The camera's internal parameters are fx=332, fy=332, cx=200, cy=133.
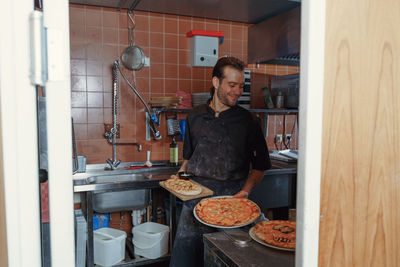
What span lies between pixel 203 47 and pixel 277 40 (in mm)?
990

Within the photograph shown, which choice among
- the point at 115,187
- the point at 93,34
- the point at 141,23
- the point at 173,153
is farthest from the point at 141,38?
the point at 115,187

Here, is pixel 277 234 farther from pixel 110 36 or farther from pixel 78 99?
pixel 110 36

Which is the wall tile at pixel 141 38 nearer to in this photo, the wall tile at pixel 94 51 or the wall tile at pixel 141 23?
the wall tile at pixel 141 23

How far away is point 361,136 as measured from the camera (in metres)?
0.81

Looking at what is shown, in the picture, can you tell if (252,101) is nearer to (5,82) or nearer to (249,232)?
(249,232)

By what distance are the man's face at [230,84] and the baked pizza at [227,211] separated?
790 millimetres

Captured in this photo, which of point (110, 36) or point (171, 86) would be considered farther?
point (171, 86)

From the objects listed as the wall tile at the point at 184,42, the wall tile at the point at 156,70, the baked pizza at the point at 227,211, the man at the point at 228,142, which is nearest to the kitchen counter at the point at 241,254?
the baked pizza at the point at 227,211

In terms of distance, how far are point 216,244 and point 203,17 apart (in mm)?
2815

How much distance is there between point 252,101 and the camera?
13.1 ft

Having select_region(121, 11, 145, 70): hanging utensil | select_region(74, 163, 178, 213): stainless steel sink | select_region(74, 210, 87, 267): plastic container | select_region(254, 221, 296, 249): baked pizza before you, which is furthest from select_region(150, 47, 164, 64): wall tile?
select_region(254, 221, 296, 249): baked pizza

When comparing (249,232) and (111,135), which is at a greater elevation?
(111,135)

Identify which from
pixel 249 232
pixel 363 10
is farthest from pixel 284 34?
pixel 363 10

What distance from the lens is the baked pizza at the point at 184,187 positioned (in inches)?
85.4
